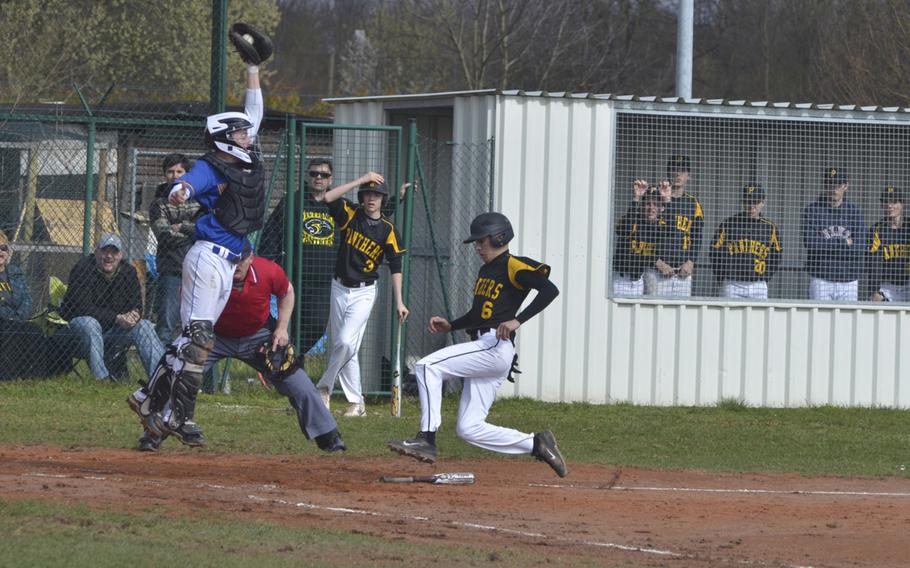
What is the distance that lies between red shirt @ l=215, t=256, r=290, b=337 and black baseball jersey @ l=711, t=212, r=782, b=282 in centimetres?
596

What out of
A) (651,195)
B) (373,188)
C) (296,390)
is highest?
(651,195)

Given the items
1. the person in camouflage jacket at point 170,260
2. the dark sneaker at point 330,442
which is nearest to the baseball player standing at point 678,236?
the person in camouflage jacket at point 170,260

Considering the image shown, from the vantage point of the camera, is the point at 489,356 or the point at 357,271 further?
the point at 357,271

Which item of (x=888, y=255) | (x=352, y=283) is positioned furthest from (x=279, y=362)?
(x=888, y=255)

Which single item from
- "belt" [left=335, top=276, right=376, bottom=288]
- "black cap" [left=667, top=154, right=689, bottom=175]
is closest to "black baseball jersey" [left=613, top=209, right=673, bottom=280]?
"black cap" [left=667, top=154, right=689, bottom=175]

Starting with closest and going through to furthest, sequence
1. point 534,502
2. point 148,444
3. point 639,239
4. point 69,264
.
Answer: point 534,502
point 148,444
point 639,239
point 69,264

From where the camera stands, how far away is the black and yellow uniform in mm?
8852

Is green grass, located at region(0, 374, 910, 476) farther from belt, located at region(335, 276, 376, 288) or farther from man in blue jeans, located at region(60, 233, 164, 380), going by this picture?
belt, located at region(335, 276, 376, 288)

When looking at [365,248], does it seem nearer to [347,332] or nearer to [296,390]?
[347,332]

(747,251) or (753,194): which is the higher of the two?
(753,194)

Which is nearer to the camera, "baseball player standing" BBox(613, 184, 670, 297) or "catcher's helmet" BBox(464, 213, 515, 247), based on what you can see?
Result: "catcher's helmet" BBox(464, 213, 515, 247)

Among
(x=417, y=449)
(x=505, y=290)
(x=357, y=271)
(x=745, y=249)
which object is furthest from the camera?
(x=745, y=249)

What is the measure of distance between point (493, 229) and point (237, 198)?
164cm

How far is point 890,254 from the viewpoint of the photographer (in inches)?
551
